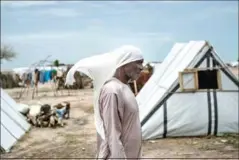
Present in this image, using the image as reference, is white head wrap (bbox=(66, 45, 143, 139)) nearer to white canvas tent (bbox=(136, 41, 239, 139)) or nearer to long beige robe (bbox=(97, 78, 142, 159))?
long beige robe (bbox=(97, 78, 142, 159))

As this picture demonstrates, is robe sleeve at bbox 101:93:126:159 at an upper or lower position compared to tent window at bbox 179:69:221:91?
upper

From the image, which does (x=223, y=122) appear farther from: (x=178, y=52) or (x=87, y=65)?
(x=87, y=65)

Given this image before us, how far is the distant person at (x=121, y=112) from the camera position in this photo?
3.21 metres

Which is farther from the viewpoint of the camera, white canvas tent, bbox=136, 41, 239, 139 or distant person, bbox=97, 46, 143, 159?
white canvas tent, bbox=136, 41, 239, 139

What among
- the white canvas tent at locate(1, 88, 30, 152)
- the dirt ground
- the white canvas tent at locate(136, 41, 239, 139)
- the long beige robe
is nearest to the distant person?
the long beige robe

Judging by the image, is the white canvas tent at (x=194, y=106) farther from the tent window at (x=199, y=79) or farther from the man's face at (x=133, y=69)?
the man's face at (x=133, y=69)

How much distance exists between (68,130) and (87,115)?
11.2 feet

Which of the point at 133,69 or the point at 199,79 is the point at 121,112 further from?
the point at 199,79

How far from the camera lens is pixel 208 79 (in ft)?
34.1

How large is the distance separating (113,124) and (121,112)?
0.10m

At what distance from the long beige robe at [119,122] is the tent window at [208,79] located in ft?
23.4

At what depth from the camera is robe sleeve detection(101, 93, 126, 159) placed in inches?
126

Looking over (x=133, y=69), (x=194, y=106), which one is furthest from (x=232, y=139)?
(x=133, y=69)

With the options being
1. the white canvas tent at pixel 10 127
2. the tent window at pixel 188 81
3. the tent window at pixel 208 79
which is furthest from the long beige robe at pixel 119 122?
the tent window at pixel 208 79
